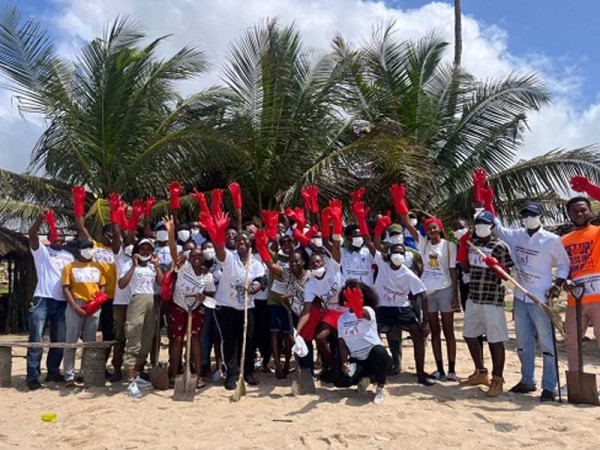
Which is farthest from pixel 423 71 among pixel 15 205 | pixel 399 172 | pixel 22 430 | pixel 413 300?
pixel 22 430

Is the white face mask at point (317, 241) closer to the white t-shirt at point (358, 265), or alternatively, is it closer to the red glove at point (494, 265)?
the white t-shirt at point (358, 265)

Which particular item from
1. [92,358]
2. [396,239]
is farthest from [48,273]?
[396,239]

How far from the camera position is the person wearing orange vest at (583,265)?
17.4ft

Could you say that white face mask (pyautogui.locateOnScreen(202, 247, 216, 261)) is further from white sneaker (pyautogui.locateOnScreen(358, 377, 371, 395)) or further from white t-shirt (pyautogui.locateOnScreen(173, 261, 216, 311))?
white sneaker (pyautogui.locateOnScreen(358, 377, 371, 395))

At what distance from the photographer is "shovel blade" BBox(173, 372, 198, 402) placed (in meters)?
5.58

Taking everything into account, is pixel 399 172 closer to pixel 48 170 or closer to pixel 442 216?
pixel 442 216

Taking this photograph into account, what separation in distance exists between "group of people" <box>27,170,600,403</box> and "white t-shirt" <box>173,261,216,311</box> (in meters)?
0.01

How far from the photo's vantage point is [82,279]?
20.4 feet

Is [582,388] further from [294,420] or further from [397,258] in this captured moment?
[294,420]

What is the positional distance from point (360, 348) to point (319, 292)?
0.71 metres

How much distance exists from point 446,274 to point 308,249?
5.01ft

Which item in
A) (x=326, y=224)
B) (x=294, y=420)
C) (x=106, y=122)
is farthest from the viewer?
(x=106, y=122)

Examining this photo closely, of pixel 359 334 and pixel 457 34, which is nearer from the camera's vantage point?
pixel 359 334

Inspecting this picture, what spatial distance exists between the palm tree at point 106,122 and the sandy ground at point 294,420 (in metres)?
3.74
